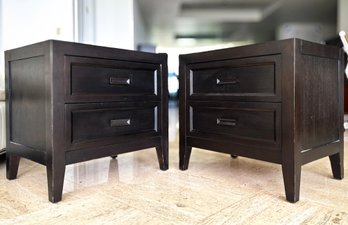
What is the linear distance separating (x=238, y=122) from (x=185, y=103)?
12.6 inches

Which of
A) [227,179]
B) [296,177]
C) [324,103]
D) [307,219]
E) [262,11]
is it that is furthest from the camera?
[262,11]

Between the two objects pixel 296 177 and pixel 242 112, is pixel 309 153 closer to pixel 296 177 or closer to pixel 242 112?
pixel 296 177

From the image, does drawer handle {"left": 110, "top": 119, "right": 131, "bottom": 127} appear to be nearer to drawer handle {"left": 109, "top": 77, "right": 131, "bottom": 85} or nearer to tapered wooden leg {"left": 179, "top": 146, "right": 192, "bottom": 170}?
drawer handle {"left": 109, "top": 77, "right": 131, "bottom": 85}

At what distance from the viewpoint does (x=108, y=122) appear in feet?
3.88

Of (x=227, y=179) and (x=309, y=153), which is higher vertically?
(x=309, y=153)

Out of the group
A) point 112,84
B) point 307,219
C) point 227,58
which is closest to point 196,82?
point 227,58

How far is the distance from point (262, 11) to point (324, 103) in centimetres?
456

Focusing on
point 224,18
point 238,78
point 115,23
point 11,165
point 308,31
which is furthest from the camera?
point 224,18

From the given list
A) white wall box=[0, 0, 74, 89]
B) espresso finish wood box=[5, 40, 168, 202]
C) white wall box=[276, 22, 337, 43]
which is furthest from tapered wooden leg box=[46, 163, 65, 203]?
white wall box=[276, 22, 337, 43]

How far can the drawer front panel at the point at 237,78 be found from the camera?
105cm

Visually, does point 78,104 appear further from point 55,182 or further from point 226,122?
point 226,122

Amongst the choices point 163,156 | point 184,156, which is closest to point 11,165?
point 163,156

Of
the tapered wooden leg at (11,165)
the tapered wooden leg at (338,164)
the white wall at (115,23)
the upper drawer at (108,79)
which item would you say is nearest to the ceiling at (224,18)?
the white wall at (115,23)

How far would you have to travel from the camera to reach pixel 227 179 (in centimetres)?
127
